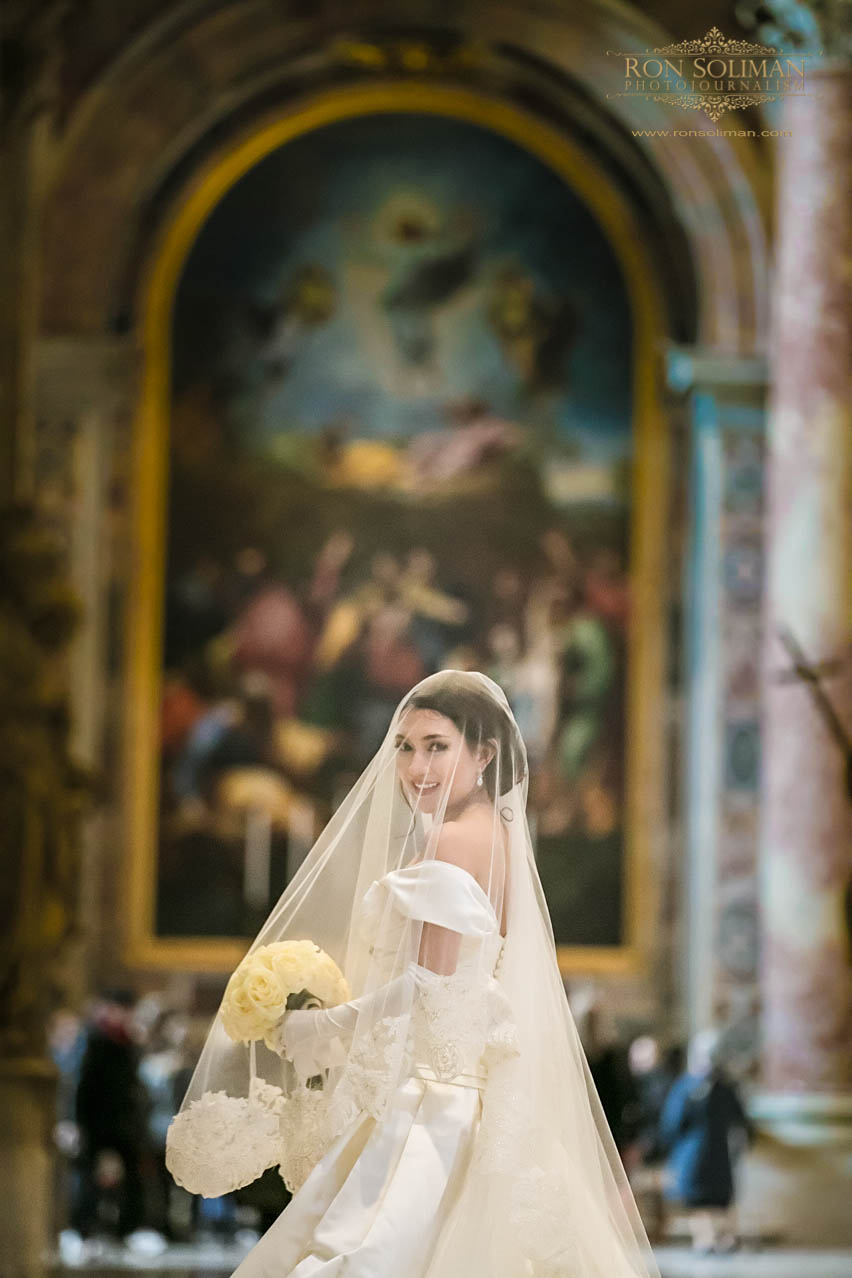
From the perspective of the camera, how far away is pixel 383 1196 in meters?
4.16

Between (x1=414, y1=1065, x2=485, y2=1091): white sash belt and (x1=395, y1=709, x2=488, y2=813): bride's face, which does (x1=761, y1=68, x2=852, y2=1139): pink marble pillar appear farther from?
(x1=414, y1=1065, x2=485, y2=1091): white sash belt

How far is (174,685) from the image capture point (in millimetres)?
15094

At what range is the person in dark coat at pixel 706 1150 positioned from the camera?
11.0 meters

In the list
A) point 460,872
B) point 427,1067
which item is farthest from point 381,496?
point 427,1067

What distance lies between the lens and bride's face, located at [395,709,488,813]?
4.49m

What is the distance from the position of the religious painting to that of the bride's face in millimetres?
10447

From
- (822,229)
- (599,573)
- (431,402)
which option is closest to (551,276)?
(431,402)

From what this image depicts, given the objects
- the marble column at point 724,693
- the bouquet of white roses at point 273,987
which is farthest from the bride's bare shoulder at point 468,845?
the marble column at point 724,693

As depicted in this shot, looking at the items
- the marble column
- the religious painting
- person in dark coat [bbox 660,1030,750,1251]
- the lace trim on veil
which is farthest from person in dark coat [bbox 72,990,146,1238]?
the lace trim on veil

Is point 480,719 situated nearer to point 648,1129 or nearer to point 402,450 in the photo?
point 648,1129

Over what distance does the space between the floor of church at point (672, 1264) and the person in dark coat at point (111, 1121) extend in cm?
26

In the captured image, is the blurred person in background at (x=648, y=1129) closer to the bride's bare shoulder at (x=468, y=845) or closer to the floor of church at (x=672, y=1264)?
the floor of church at (x=672, y=1264)

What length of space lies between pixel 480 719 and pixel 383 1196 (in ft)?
3.67

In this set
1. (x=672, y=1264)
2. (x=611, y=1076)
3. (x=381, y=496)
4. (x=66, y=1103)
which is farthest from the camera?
(x=381, y=496)
